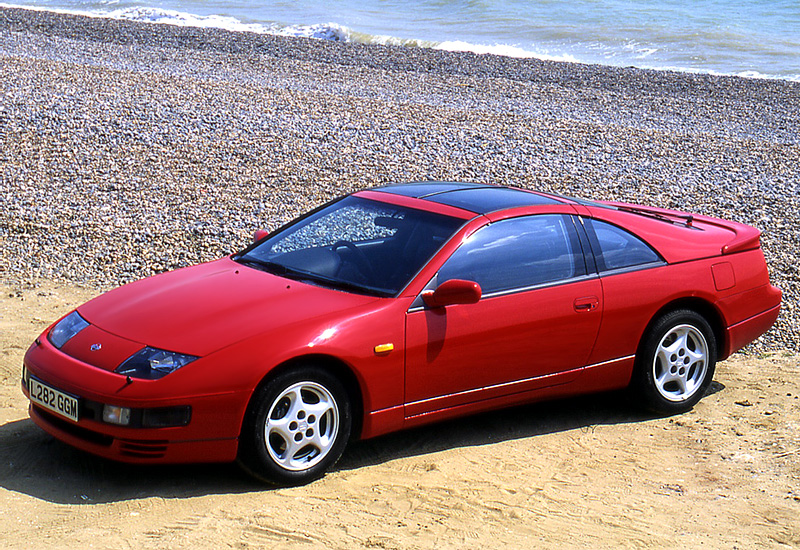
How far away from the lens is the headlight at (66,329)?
4.67 meters

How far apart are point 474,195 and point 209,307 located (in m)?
1.87

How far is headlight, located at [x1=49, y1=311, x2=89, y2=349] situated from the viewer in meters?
4.67

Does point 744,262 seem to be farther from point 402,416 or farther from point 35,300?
point 35,300

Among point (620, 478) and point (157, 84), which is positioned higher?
point (157, 84)

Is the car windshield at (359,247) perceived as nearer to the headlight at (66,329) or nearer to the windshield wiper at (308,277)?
Answer: the windshield wiper at (308,277)

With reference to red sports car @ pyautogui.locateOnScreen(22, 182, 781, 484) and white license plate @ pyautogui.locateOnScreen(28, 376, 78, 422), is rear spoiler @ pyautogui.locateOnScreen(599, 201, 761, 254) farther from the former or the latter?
white license plate @ pyautogui.locateOnScreen(28, 376, 78, 422)

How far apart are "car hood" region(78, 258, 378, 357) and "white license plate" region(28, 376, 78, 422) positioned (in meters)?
0.39

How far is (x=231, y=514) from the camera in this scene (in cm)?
418

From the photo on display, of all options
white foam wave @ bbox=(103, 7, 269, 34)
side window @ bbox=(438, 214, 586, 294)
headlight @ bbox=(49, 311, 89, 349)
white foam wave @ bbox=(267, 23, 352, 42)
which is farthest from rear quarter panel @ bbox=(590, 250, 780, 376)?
white foam wave @ bbox=(103, 7, 269, 34)

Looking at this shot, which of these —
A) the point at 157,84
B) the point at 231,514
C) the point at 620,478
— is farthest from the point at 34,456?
the point at 157,84

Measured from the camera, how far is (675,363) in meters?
5.83

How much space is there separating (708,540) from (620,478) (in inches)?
29.6

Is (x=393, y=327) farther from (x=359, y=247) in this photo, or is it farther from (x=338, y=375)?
(x=359, y=247)

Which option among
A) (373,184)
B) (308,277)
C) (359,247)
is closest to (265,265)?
(308,277)
